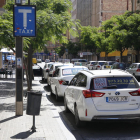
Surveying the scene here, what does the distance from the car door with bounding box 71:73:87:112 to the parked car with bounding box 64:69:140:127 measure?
96 millimetres

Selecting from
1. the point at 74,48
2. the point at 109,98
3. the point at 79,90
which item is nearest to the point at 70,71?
the point at 79,90

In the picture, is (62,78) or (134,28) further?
(134,28)

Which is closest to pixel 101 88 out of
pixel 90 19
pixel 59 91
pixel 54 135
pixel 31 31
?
pixel 54 135

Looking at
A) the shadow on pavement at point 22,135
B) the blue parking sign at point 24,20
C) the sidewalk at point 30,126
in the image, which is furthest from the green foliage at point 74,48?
the shadow on pavement at point 22,135

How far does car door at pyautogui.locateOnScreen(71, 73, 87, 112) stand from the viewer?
782cm

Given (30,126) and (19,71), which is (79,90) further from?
(19,71)

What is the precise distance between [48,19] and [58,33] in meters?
0.90

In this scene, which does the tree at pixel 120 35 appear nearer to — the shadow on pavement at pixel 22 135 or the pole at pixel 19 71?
the pole at pixel 19 71

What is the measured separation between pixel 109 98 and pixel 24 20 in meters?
3.67

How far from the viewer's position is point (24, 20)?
30.6 feet

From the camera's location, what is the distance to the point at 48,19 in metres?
14.9

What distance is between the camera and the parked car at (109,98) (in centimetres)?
733

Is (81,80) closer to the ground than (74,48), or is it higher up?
closer to the ground

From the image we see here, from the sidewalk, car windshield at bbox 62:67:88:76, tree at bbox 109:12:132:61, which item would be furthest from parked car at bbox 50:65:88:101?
tree at bbox 109:12:132:61
